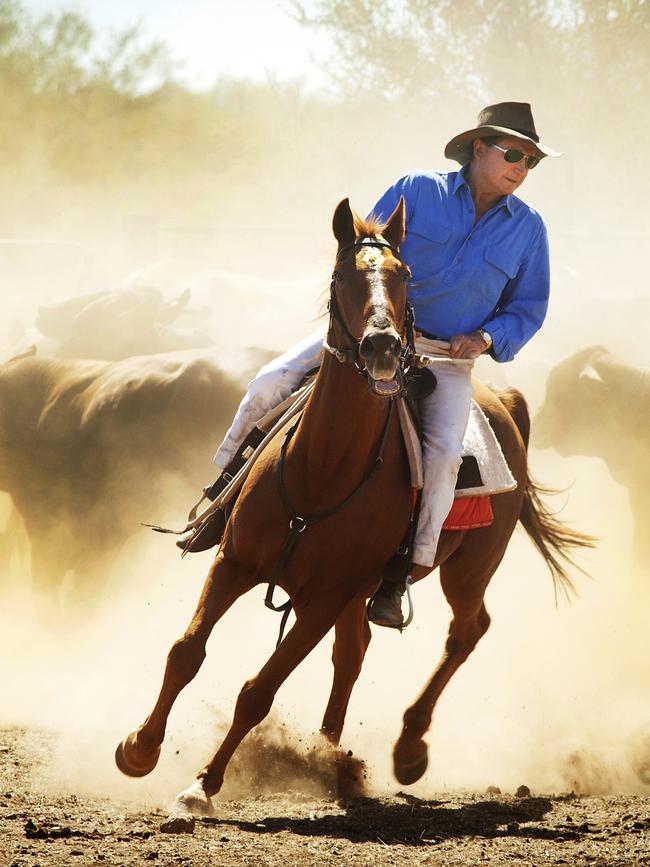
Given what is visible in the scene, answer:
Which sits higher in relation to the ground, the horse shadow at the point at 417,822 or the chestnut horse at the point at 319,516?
the chestnut horse at the point at 319,516

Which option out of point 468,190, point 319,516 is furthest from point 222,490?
point 468,190

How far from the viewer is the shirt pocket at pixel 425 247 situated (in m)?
5.03

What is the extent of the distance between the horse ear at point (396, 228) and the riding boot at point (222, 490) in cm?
104

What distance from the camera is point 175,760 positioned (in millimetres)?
5465

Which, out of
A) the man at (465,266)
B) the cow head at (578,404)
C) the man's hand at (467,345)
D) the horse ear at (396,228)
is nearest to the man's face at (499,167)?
the man at (465,266)

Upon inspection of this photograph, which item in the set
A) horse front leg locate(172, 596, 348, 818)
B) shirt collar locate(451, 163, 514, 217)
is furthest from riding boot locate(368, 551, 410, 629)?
shirt collar locate(451, 163, 514, 217)

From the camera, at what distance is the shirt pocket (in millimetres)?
5027

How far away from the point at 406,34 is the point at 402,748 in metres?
24.7

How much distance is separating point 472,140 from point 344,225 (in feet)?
4.01

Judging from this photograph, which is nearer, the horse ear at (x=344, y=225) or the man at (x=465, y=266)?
the horse ear at (x=344, y=225)

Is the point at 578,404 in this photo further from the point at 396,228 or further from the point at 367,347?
the point at 367,347

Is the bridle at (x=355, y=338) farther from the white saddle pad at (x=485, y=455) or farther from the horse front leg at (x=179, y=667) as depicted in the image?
the white saddle pad at (x=485, y=455)

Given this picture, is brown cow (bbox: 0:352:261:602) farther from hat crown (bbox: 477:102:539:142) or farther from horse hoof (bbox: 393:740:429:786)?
hat crown (bbox: 477:102:539:142)

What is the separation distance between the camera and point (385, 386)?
3.75m
